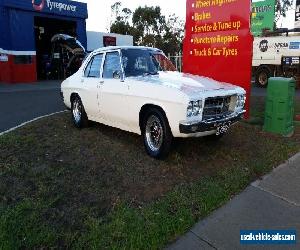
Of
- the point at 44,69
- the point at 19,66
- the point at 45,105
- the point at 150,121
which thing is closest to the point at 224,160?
the point at 150,121

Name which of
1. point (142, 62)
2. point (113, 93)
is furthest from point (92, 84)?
point (142, 62)

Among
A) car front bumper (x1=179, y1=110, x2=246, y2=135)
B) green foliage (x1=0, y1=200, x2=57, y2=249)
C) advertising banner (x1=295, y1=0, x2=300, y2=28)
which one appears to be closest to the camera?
green foliage (x1=0, y1=200, x2=57, y2=249)

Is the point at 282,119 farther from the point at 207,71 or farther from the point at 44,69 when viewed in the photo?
the point at 44,69

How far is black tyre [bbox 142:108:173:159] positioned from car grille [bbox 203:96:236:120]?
0.63 meters

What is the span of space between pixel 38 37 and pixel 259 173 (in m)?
22.9

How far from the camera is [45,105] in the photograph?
38.6 feet

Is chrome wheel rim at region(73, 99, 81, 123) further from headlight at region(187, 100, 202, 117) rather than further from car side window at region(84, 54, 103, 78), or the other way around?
headlight at region(187, 100, 202, 117)

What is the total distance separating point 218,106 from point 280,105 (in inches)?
101

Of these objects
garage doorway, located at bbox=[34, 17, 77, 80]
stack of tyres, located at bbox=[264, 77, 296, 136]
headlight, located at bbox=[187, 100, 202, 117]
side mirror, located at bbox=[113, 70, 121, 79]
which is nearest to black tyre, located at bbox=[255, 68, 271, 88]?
stack of tyres, located at bbox=[264, 77, 296, 136]

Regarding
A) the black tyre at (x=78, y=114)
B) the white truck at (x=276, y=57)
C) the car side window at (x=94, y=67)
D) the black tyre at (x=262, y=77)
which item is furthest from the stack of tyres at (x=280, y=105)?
the black tyre at (x=262, y=77)

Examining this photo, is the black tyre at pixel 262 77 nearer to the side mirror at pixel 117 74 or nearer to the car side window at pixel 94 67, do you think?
the car side window at pixel 94 67

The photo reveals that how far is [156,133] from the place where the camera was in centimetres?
566

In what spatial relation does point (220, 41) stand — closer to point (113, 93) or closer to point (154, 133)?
point (113, 93)

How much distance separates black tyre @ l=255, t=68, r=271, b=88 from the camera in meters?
18.2
